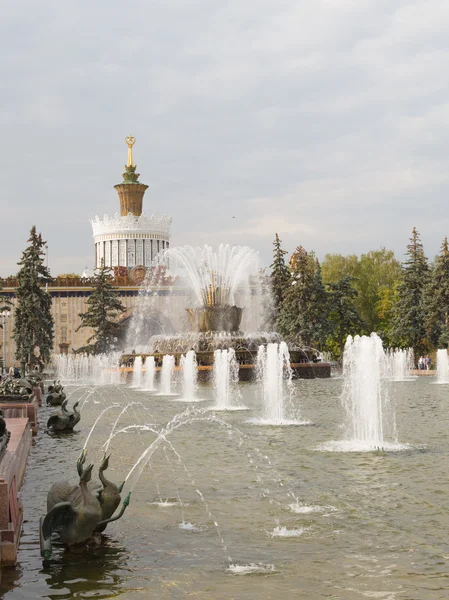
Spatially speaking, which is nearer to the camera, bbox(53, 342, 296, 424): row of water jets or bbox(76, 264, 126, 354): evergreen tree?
bbox(53, 342, 296, 424): row of water jets

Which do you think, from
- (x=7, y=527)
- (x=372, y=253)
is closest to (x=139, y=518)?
(x=7, y=527)

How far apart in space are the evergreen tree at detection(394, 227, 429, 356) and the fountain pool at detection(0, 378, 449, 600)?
32428 millimetres

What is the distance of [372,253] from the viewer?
66.0 meters

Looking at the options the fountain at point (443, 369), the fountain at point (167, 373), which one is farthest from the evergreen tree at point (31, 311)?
the fountain at point (443, 369)

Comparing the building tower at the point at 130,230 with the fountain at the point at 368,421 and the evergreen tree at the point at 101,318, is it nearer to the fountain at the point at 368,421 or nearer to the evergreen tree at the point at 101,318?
the evergreen tree at the point at 101,318

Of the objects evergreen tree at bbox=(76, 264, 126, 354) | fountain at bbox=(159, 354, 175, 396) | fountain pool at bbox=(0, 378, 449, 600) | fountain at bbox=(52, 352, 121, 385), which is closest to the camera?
fountain pool at bbox=(0, 378, 449, 600)

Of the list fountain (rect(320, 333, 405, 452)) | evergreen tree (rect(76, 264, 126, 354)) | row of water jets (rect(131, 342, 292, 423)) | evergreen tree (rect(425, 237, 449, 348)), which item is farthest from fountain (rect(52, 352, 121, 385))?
fountain (rect(320, 333, 405, 452))

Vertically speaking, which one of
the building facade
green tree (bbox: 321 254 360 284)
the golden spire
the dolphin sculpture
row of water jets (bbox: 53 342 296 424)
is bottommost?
the dolphin sculpture

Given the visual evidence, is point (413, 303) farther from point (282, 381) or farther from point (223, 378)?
point (223, 378)

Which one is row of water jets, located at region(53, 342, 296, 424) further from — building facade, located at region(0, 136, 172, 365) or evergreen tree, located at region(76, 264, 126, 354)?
building facade, located at region(0, 136, 172, 365)

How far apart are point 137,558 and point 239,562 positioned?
0.91 meters

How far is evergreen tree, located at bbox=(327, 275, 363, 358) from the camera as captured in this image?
50.4m

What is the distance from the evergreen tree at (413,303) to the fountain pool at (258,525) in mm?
32428

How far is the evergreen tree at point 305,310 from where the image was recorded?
47406mm
